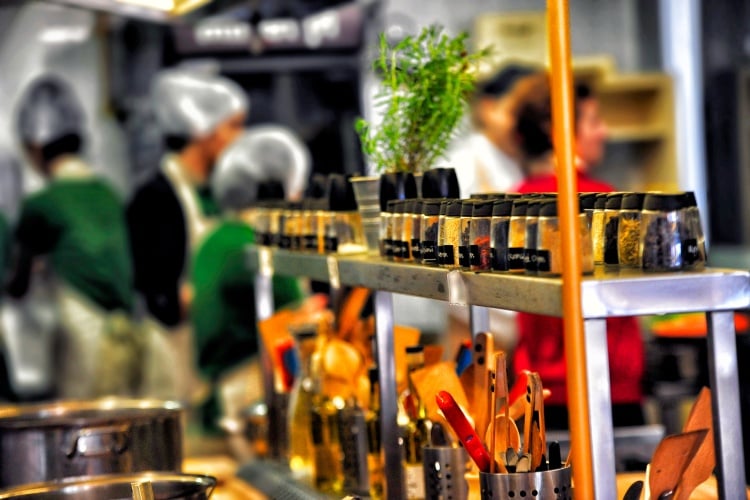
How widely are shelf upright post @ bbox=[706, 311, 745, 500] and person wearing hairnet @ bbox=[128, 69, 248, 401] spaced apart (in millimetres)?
4371

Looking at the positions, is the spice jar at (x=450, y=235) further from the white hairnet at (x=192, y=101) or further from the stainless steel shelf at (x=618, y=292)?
the white hairnet at (x=192, y=101)

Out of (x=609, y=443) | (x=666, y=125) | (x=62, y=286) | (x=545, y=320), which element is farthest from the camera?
(x=666, y=125)

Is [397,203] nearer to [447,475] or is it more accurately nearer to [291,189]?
[447,475]

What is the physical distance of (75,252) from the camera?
6.03m

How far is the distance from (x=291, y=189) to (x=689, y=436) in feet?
14.1

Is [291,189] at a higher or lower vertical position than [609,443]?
higher

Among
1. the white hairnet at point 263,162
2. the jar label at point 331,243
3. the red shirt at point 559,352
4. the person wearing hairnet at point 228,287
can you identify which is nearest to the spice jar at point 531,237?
the jar label at point 331,243

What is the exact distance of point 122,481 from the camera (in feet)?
8.61

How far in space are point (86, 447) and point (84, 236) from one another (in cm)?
315

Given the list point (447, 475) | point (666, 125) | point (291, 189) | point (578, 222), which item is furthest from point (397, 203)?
point (666, 125)

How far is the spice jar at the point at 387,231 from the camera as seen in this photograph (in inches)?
103

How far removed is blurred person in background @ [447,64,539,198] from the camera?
6.37 meters

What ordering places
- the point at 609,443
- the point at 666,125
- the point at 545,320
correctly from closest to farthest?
the point at 609,443
the point at 545,320
the point at 666,125

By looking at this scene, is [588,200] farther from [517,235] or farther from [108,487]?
[108,487]
